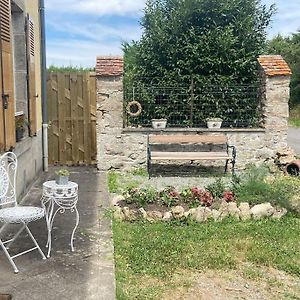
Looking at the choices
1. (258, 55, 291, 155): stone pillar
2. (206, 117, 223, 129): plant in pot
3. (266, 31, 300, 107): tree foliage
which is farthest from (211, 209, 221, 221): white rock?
(266, 31, 300, 107): tree foliage

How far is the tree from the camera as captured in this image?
1069 centimetres

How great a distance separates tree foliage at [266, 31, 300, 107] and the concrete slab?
2285 cm

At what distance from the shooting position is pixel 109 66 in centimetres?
946

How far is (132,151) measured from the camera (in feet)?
31.5

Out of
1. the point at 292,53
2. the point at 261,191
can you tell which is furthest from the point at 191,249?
the point at 292,53

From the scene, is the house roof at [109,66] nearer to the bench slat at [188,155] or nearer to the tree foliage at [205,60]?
the tree foliage at [205,60]

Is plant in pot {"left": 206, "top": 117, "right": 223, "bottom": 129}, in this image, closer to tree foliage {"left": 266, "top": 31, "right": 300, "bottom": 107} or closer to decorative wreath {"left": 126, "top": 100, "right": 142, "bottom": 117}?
decorative wreath {"left": 126, "top": 100, "right": 142, "bottom": 117}

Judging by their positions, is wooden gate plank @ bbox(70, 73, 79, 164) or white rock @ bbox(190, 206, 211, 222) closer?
white rock @ bbox(190, 206, 211, 222)

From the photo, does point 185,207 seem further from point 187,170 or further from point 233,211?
point 187,170

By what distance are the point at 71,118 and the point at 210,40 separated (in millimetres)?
3745

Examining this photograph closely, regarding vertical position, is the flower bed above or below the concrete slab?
above

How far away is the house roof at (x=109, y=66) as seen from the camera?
369 inches

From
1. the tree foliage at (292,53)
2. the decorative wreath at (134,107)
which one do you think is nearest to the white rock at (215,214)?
the decorative wreath at (134,107)

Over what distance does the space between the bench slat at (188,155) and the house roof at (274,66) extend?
2.03 meters
